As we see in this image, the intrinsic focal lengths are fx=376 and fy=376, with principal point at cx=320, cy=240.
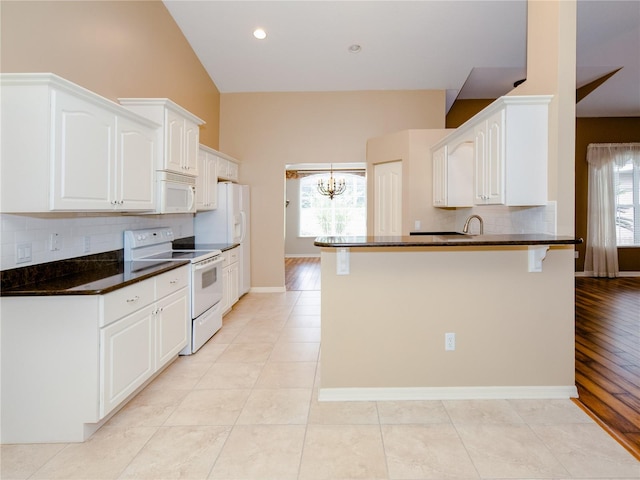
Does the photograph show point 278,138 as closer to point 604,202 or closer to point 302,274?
point 302,274

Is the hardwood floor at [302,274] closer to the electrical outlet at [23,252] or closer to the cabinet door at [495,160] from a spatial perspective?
the cabinet door at [495,160]

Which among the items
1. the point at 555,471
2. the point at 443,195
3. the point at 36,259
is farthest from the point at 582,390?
the point at 36,259

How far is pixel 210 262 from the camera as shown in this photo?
394cm

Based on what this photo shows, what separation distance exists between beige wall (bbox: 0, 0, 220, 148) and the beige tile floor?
91.0 inches

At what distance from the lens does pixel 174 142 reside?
355 centimetres

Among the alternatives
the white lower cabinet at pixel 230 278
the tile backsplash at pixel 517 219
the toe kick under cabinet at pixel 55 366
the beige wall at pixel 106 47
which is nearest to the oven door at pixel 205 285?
the white lower cabinet at pixel 230 278

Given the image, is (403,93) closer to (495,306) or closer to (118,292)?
(495,306)

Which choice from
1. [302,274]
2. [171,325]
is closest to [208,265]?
[171,325]

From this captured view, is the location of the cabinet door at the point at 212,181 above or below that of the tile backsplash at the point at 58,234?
above

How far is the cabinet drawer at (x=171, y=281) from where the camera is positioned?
2.88 m

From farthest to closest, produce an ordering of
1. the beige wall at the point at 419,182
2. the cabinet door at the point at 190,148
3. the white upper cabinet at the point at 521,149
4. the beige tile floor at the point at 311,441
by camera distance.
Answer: the beige wall at the point at 419,182, the cabinet door at the point at 190,148, the white upper cabinet at the point at 521,149, the beige tile floor at the point at 311,441

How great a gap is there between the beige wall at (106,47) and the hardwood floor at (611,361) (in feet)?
14.1

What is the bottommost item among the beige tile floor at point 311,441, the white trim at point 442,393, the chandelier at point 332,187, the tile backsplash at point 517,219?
the beige tile floor at point 311,441

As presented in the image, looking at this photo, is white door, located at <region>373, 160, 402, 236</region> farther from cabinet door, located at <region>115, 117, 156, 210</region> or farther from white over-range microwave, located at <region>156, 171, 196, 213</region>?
cabinet door, located at <region>115, 117, 156, 210</region>
